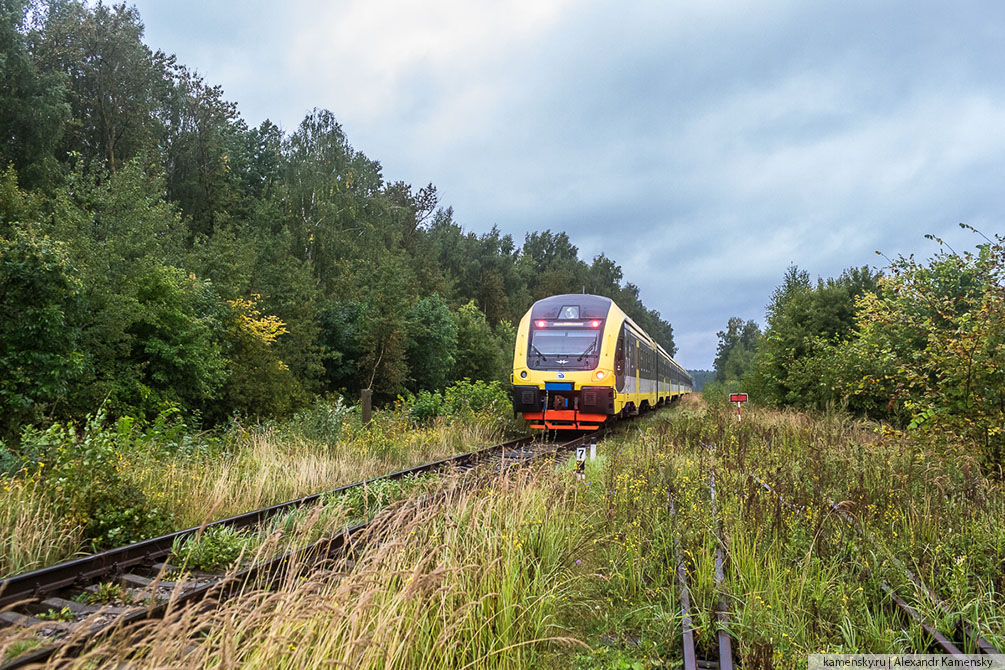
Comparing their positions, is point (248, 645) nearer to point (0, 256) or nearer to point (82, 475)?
point (82, 475)

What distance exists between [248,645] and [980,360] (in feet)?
26.5

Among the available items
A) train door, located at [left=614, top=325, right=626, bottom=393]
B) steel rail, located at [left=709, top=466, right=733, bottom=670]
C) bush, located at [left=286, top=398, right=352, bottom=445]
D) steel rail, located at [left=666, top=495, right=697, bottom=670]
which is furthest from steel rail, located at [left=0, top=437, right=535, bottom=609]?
train door, located at [left=614, top=325, right=626, bottom=393]

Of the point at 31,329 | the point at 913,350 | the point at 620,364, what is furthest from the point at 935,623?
the point at 31,329

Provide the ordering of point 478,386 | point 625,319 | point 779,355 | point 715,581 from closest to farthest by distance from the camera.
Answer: point 715,581 → point 625,319 → point 478,386 → point 779,355

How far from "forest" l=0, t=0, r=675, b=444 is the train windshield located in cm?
901

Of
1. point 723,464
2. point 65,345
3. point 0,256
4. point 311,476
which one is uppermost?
point 0,256

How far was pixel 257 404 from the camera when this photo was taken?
21219 millimetres

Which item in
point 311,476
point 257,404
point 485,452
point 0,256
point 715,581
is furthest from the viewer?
point 257,404

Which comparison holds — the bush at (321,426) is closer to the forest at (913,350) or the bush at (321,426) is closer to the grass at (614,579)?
the grass at (614,579)

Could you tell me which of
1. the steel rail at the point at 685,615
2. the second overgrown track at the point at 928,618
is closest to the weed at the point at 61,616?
the steel rail at the point at 685,615

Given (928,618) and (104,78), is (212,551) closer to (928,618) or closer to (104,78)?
(928,618)

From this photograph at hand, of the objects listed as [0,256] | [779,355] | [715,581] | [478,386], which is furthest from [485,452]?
[779,355]

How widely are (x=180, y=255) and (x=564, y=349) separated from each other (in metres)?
16.9

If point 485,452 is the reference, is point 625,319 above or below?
above
